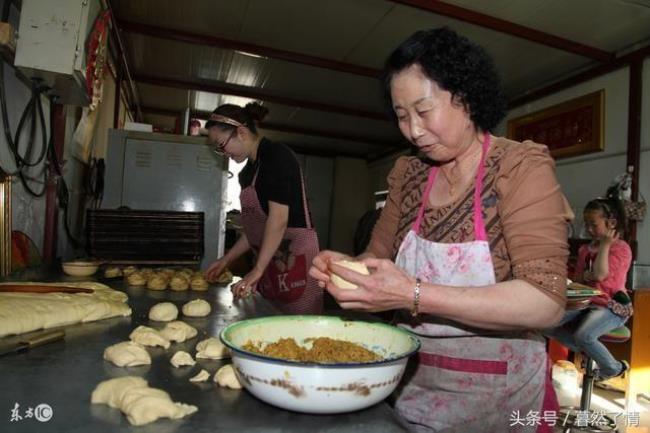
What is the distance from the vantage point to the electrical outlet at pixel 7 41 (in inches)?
74.6

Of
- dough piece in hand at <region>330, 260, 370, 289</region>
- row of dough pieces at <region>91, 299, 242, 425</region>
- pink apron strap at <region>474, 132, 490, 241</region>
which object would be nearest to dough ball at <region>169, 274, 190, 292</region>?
row of dough pieces at <region>91, 299, 242, 425</region>

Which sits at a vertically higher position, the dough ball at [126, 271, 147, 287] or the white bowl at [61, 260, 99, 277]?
the white bowl at [61, 260, 99, 277]

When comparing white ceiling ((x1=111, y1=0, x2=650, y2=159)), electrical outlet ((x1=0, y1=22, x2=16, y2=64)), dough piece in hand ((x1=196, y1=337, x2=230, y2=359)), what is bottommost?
dough piece in hand ((x1=196, y1=337, x2=230, y2=359))

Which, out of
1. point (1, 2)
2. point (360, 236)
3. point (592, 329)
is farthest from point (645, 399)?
point (1, 2)

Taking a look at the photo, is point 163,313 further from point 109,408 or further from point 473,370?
point 473,370

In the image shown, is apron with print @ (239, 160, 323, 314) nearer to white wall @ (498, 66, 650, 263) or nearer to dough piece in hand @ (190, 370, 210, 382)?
dough piece in hand @ (190, 370, 210, 382)

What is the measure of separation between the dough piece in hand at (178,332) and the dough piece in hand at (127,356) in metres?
0.20

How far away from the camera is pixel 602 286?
402 centimetres

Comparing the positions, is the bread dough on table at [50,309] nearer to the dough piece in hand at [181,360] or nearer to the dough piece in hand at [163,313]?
the dough piece in hand at [163,313]

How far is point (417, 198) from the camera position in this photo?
149 centimetres

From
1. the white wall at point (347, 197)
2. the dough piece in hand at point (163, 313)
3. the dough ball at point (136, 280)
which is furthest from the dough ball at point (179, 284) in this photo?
the white wall at point (347, 197)

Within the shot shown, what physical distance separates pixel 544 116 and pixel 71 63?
224 inches

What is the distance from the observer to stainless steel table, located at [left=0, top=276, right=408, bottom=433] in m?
0.83

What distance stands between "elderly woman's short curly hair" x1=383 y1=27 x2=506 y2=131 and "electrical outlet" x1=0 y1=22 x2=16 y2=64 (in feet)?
5.56
